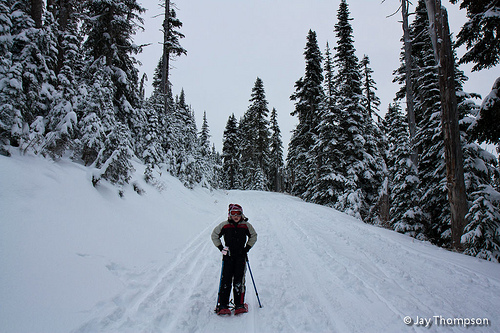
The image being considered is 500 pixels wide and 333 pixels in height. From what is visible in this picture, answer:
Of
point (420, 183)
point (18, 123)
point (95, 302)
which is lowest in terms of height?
point (95, 302)

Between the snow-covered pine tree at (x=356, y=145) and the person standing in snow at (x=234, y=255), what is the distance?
41.6 ft

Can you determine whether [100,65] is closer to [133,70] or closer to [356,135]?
[133,70]

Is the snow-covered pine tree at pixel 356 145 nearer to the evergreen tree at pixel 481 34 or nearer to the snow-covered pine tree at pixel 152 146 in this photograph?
the evergreen tree at pixel 481 34

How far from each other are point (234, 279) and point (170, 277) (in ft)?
5.69

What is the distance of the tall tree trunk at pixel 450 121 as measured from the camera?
24.5ft

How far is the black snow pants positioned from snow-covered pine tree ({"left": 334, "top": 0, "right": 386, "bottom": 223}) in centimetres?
1277

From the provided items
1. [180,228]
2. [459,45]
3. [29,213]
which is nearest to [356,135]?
[459,45]

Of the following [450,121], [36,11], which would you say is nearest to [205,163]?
[36,11]

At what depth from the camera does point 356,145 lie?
17062 millimetres

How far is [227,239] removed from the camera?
13.9 feet

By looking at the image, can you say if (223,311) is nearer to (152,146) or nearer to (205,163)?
(152,146)

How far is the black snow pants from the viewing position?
3.92 meters

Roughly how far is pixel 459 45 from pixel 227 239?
8.28 meters

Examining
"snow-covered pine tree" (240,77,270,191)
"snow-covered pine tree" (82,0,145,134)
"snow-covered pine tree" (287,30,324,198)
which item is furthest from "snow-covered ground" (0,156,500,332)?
"snow-covered pine tree" (240,77,270,191)
